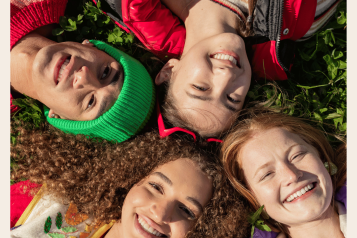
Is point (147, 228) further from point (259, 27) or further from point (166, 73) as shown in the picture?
point (259, 27)

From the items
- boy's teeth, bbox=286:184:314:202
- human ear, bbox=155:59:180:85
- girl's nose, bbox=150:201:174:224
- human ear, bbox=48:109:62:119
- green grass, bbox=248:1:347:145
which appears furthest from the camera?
green grass, bbox=248:1:347:145

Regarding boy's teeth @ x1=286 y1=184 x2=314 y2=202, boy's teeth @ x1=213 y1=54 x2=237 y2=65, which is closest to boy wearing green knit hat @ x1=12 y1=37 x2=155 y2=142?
boy's teeth @ x1=213 y1=54 x2=237 y2=65

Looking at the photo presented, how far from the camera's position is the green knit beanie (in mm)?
3008

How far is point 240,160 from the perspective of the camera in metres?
3.26

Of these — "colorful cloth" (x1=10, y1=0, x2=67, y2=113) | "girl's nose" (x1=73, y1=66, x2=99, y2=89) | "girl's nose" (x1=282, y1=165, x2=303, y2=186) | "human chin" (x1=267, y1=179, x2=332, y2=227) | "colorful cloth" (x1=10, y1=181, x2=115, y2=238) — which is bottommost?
"colorful cloth" (x1=10, y1=181, x2=115, y2=238)

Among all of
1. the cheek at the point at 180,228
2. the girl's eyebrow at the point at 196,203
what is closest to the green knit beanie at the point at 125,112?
the girl's eyebrow at the point at 196,203

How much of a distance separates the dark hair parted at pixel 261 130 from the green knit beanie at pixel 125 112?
101 cm

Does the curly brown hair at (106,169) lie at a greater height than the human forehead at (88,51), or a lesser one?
lesser

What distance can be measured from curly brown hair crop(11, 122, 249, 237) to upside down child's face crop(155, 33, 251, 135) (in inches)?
15.8

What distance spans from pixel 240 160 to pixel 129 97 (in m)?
1.37

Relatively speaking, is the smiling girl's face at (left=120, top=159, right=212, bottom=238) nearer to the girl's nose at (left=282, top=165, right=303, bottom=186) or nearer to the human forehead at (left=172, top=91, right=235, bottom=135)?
the human forehead at (left=172, top=91, right=235, bottom=135)

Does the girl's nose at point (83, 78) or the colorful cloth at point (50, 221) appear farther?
the colorful cloth at point (50, 221)

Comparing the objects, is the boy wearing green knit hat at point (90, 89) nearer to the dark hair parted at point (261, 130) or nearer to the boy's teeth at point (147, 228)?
the boy's teeth at point (147, 228)

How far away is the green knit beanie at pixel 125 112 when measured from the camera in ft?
9.87
